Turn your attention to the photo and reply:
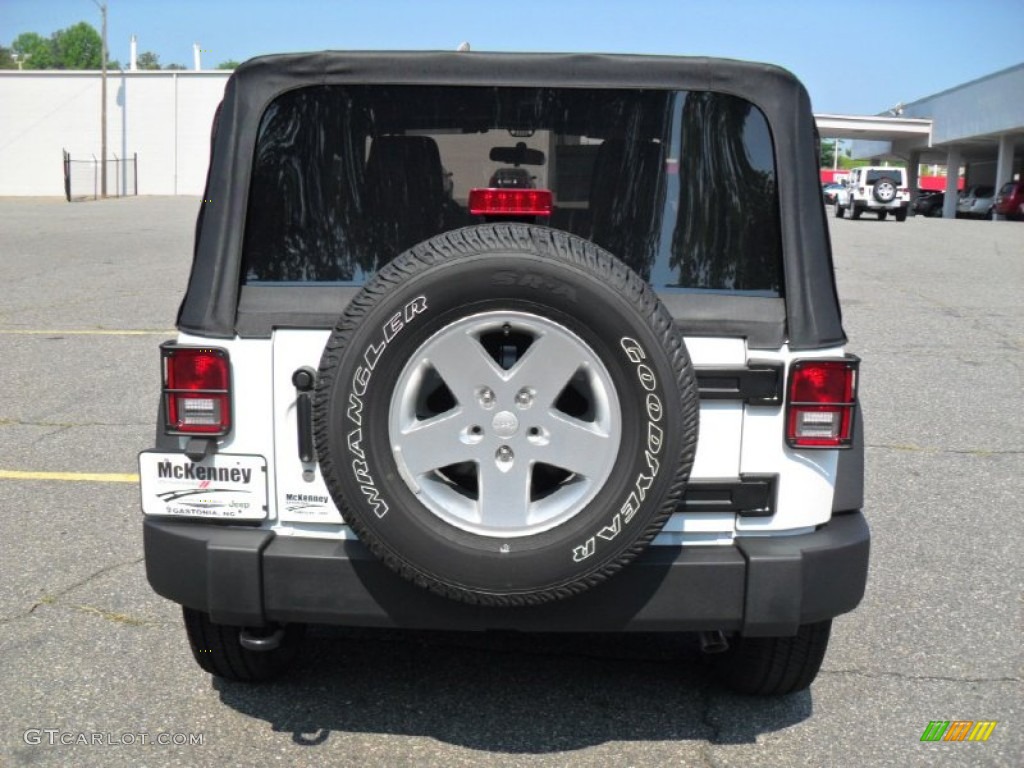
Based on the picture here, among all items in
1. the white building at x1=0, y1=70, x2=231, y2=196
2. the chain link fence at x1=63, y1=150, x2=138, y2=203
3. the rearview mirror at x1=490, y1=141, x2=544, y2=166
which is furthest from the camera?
the white building at x1=0, y1=70, x2=231, y2=196

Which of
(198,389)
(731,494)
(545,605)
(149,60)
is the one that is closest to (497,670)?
(545,605)

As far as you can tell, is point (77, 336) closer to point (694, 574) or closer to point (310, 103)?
point (310, 103)

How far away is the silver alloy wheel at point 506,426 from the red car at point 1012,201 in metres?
46.1

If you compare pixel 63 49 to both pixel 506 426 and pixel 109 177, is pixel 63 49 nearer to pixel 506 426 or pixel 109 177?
pixel 109 177

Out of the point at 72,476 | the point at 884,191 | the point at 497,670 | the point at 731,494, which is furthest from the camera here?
the point at 884,191

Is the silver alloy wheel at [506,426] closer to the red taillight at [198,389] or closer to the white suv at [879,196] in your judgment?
the red taillight at [198,389]

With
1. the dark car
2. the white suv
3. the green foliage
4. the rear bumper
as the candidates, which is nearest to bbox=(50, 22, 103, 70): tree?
the green foliage

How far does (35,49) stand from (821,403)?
164 meters

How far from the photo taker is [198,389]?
3197 mm

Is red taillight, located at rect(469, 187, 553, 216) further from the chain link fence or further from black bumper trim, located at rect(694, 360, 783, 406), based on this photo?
the chain link fence

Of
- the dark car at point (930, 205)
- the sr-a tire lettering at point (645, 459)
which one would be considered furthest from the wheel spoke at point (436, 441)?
the dark car at point (930, 205)

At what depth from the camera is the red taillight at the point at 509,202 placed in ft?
10.0

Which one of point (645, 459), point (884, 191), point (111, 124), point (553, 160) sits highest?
point (111, 124)

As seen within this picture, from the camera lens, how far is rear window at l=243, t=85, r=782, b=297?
3.26 meters
